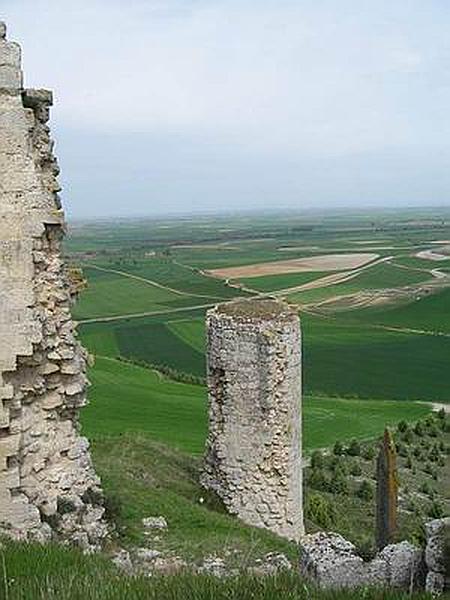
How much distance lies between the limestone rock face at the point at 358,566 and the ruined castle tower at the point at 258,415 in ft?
21.5

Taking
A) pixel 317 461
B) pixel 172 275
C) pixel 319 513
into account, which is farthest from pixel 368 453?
pixel 172 275

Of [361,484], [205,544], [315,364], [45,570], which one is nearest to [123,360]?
[315,364]

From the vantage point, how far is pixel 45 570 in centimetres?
606

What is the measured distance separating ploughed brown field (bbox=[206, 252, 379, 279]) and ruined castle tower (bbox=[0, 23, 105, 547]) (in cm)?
6930

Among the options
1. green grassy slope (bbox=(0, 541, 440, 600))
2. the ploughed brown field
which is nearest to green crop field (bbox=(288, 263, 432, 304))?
the ploughed brown field

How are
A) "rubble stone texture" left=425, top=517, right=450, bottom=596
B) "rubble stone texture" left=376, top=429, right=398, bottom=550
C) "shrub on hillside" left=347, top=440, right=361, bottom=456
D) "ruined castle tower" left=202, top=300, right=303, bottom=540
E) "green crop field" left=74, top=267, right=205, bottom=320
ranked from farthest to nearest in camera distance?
"green crop field" left=74, top=267, right=205, bottom=320
"shrub on hillside" left=347, top=440, right=361, bottom=456
"ruined castle tower" left=202, top=300, right=303, bottom=540
"rubble stone texture" left=376, top=429, right=398, bottom=550
"rubble stone texture" left=425, top=517, right=450, bottom=596

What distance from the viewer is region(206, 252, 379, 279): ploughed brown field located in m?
82.8

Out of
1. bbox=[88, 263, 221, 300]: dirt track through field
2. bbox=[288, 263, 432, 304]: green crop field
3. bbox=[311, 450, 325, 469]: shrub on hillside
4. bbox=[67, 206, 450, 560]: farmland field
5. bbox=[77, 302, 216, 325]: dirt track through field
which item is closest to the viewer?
bbox=[67, 206, 450, 560]: farmland field

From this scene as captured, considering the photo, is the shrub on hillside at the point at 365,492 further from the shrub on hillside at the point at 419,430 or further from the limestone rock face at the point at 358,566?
the limestone rock face at the point at 358,566

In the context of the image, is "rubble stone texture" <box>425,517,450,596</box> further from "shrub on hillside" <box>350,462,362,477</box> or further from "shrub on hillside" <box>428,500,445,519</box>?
→ "shrub on hillside" <box>350,462,362,477</box>

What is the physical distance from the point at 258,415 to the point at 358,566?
23.3 feet

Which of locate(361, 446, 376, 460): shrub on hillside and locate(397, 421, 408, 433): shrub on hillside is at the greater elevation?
locate(361, 446, 376, 460): shrub on hillside

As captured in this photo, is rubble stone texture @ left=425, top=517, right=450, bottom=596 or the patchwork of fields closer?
rubble stone texture @ left=425, top=517, right=450, bottom=596

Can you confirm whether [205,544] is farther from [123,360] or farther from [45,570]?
[123,360]
